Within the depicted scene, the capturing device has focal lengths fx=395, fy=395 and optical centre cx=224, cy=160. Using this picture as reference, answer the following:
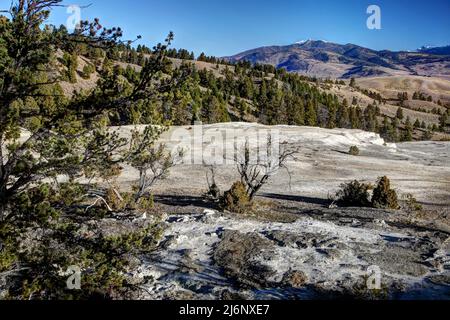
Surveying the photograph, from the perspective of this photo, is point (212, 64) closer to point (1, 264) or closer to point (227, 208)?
point (227, 208)

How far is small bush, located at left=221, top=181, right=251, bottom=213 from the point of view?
20.6 m

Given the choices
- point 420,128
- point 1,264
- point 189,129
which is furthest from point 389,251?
point 420,128

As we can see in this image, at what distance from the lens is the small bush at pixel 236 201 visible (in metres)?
20.6

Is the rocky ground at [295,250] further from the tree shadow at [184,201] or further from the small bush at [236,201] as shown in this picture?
the small bush at [236,201]

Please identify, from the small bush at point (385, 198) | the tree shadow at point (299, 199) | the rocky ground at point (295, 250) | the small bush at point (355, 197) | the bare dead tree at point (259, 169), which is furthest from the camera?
the tree shadow at point (299, 199)

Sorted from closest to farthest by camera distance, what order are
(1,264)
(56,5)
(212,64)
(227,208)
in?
1. (1,264)
2. (56,5)
3. (227,208)
4. (212,64)

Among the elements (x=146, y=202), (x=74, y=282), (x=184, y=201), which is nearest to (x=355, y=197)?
(x=184, y=201)

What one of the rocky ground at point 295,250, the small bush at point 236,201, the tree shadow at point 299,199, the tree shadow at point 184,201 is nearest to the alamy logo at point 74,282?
the rocky ground at point 295,250

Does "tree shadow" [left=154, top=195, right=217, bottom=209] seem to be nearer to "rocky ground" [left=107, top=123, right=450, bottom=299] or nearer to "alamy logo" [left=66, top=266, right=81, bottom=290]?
"rocky ground" [left=107, top=123, right=450, bottom=299]

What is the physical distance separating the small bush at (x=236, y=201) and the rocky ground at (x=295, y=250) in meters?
0.75

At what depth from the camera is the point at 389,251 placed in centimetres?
1431
